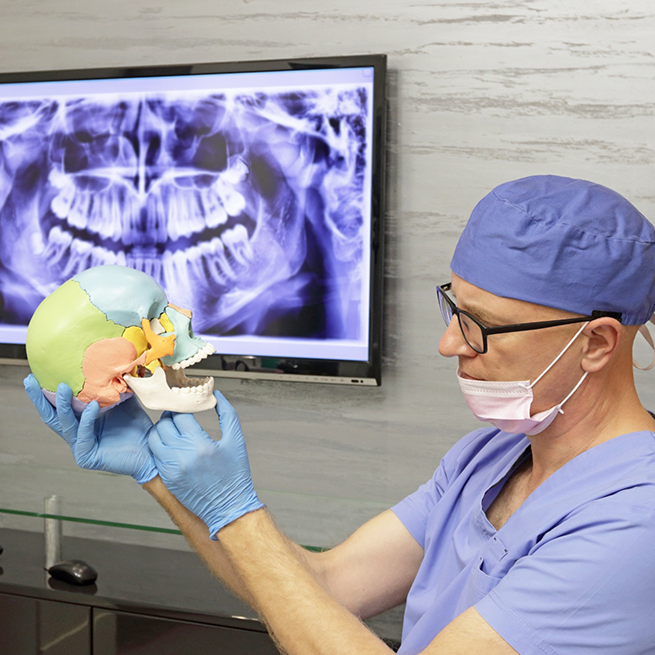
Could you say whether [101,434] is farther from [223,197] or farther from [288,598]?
[223,197]

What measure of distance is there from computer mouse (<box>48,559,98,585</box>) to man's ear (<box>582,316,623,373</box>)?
135 cm

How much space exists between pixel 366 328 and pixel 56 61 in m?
1.29

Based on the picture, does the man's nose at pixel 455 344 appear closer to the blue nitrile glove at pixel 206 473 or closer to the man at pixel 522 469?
the man at pixel 522 469

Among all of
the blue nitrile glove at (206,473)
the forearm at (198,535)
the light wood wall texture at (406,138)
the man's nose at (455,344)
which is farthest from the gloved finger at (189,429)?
the light wood wall texture at (406,138)

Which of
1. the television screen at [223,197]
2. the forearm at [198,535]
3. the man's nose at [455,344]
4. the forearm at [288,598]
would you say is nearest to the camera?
the forearm at [288,598]

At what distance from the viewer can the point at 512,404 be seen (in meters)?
1.02

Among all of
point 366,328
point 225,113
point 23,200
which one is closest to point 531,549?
point 366,328

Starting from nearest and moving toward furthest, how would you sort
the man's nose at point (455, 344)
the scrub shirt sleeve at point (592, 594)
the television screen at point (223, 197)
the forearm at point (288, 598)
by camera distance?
the scrub shirt sleeve at point (592, 594)
the forearm at point (288, 598)
the man's nose at point (455, 344)
the television screen at point (223, 197)

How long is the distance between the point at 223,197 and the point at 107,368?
3.26ft

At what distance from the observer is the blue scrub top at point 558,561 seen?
821mm

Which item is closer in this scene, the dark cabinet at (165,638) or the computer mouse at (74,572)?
the dark cabinet at (165,638)

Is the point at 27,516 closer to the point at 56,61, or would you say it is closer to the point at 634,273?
the point at 56,61

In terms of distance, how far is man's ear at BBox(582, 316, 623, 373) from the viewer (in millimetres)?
965

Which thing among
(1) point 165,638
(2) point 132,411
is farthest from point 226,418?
(1) point 165,638
